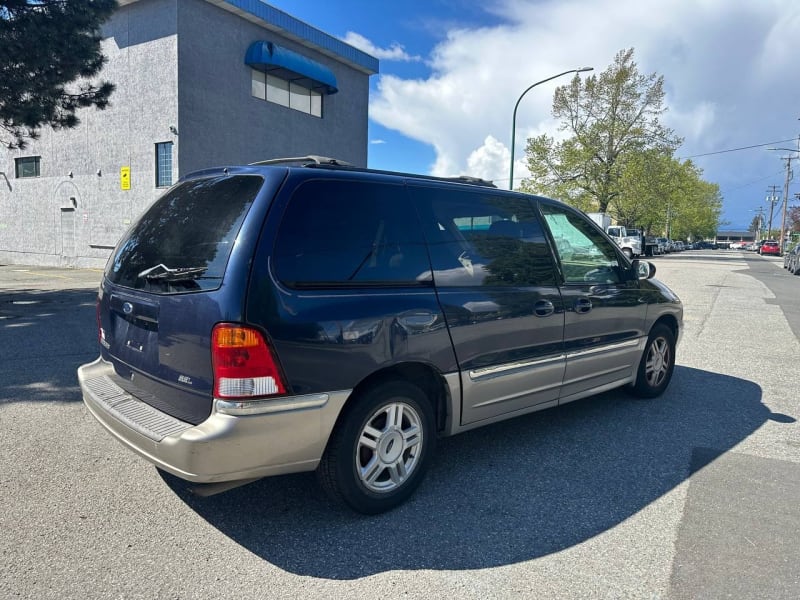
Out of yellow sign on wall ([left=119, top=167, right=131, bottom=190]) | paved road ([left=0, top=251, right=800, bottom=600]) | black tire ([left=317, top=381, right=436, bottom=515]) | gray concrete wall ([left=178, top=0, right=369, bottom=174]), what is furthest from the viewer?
yellow sign on wall ([left=119, top=167, right=131, bottom=190])

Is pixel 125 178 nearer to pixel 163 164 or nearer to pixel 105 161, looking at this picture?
pixel 105 161

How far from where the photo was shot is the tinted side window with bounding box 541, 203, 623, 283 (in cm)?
421

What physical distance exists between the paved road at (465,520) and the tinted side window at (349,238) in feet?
4.29

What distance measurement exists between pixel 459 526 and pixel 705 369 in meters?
4.89

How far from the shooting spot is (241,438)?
98.9 inches

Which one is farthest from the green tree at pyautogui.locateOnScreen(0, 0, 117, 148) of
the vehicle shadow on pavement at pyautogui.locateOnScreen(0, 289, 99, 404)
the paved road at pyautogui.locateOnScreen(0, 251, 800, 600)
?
the paved road at pyautogui.locateOnScreen(0, 251, 800, 600)

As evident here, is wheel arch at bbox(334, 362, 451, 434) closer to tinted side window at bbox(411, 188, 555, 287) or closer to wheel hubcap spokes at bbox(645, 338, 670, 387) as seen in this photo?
tinted side window at bbox(411, 188, 555, 287)

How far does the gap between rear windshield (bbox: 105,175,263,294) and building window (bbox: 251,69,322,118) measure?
18.3 meters

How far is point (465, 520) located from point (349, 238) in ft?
5.35

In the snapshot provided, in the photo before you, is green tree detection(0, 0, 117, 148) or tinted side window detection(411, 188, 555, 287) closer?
tinted side window detection(411, 188, 555, 287)

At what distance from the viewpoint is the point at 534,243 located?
4.01 meters

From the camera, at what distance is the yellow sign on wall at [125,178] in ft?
61.8

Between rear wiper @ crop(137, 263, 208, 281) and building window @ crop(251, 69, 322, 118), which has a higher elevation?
building window @ crop(251, 69, 322, 118)

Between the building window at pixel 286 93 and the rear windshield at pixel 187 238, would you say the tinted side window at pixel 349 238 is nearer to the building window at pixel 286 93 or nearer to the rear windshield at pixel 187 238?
the rear windshield at pixel 187 238
